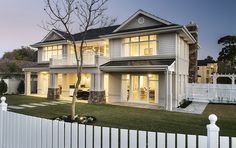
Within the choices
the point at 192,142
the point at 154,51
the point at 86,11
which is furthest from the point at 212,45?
the point at 192,142

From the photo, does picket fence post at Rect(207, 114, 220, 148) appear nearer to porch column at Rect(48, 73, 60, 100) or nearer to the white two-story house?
the white two-story house

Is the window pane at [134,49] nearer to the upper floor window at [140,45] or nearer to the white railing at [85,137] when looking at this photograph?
the upper floor window at [140,45]

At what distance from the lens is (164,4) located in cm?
2394

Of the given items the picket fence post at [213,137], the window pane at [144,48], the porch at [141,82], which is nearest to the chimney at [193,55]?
the window pane at [144,48]

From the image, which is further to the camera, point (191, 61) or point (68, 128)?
point (191, 61)

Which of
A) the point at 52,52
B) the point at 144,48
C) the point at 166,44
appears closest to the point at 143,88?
the point at 144,48

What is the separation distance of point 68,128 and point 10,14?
70.9 feet

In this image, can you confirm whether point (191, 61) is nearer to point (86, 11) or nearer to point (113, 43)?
point (113, 43)

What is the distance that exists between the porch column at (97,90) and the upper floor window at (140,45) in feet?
10.5

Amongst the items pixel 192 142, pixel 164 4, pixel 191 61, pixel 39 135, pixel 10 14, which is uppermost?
pixel 164 4

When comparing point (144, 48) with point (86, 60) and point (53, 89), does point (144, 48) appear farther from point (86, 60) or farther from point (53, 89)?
point (53, 89)

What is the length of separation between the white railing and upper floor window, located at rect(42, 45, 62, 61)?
58.3 ft

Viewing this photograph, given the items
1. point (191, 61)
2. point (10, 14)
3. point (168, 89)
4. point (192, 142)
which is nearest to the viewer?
point (192, 142)

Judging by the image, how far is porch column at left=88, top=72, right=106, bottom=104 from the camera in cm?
1669
